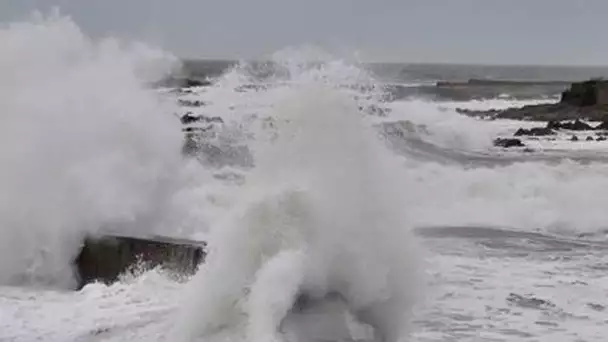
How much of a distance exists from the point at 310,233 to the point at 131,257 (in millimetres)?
2809

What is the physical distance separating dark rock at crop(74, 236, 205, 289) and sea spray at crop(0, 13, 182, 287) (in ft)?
0.59

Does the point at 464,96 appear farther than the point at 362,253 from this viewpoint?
Yes

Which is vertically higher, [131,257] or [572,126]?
[572,126]

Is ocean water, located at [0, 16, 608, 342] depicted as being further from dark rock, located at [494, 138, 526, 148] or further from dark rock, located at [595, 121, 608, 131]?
dark rock, located at [595, 121, 608, 131]

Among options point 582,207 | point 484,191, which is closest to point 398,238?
point 582,207

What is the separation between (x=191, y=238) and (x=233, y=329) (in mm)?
4178

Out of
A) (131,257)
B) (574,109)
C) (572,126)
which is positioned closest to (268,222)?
(131,257)

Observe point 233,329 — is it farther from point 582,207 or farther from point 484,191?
point 484,191

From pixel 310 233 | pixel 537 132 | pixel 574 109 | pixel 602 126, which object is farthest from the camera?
pixel 574 109

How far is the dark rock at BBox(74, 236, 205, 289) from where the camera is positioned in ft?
30.3

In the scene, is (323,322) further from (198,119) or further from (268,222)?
(198,119)

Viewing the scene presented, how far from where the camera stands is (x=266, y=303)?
6555 millimetres

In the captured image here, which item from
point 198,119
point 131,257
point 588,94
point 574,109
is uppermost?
point 588,94

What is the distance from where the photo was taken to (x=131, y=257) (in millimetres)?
9406
